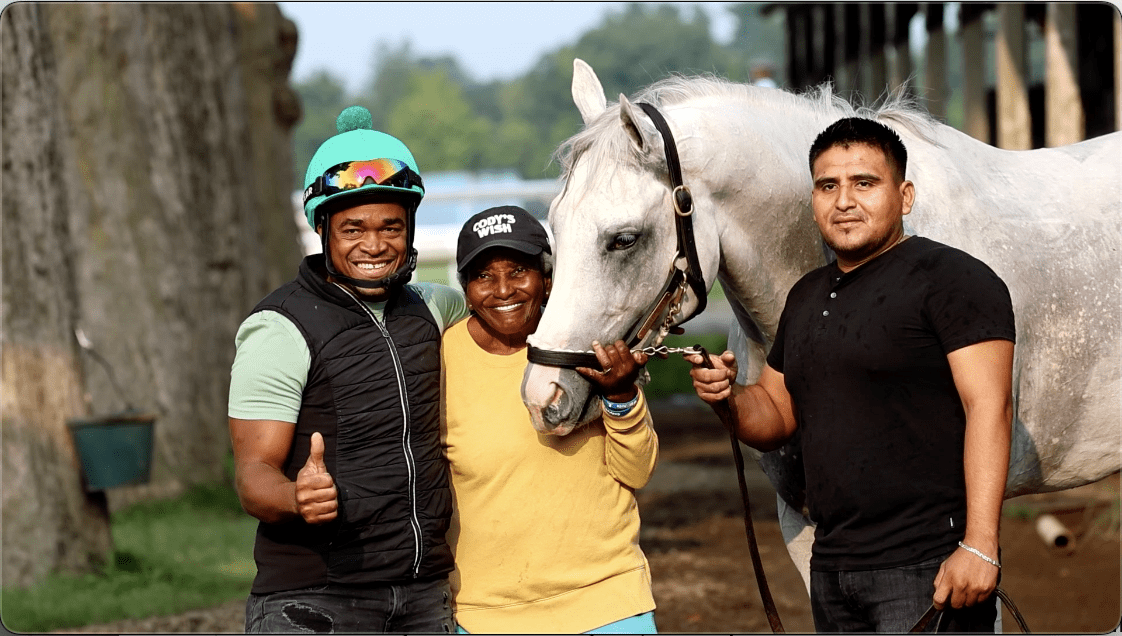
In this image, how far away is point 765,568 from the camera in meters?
6.08

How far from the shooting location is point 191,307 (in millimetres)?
7844

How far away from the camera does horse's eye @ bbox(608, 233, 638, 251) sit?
252 centimetres

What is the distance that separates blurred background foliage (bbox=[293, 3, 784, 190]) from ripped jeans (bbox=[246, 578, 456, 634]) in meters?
69.4

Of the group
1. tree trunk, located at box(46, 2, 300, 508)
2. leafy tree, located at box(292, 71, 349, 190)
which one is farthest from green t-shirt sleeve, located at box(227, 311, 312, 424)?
leafy tree, located at box(292, 71, 349, 190)

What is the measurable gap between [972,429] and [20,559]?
181 inches

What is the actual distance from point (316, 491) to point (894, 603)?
1.24 metres

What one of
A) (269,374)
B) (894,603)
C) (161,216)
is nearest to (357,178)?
(269,374)

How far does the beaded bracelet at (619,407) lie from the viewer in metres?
2.43

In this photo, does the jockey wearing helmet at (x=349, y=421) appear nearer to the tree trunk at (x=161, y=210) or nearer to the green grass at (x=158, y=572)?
the green grass at (x=158, y=572)

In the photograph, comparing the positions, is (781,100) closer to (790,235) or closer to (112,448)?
(790,235)

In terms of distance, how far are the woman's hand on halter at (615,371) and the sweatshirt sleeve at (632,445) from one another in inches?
1.7

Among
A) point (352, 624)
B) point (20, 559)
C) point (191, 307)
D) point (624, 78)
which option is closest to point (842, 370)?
point (352, 624)

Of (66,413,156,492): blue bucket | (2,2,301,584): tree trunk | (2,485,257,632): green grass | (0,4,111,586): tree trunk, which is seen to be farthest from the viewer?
(2,2,301,584): tree trunk

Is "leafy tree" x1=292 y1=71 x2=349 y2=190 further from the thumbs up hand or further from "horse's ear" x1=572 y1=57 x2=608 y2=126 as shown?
the thumbs up hand
